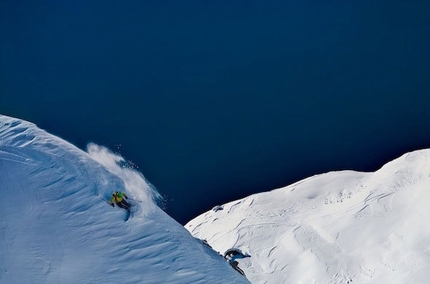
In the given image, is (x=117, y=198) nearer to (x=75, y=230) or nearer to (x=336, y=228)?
(x=75, y=230)

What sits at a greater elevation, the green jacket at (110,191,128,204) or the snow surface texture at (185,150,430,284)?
the green jacket at (110,191,128,204)

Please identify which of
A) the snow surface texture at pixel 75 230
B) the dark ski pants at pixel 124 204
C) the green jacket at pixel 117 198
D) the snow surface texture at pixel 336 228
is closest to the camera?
the snow surface texture at pixel 75 230

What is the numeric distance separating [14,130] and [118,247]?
205 inches

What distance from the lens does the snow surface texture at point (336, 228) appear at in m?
25.0

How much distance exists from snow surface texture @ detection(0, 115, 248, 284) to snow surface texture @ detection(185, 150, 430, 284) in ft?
22.8

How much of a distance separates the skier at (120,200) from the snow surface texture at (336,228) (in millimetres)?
7933

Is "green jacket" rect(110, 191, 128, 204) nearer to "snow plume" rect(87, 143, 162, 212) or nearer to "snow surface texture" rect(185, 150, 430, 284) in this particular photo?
"snow plume" rect(87, 143, 162, 212)

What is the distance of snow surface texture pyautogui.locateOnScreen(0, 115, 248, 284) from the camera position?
17922 mm

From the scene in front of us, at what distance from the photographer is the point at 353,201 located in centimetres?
2945

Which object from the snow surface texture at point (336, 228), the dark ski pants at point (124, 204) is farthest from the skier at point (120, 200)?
the snow surface texture at point (336, 228)

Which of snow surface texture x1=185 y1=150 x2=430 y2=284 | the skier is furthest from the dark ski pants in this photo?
snow surface texture x1=185 y1=150 x2=430 y2=284

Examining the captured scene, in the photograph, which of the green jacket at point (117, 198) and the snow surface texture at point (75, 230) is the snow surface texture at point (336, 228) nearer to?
the snow surface texture at point (75, 230)

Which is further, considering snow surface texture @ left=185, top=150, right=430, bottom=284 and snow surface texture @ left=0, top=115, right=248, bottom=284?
snow surface texture @ left=185, top=150, right=430, bottom=284

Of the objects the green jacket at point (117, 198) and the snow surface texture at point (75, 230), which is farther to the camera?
the green jacket at point (117, 198)
